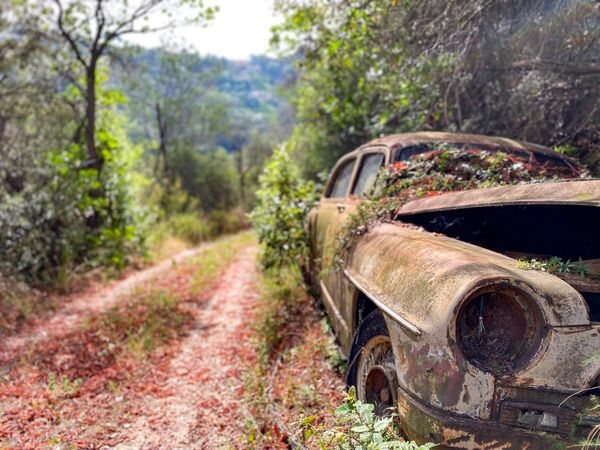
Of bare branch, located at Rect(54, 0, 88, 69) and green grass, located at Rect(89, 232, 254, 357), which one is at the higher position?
bare branch, located at Rect(54, 0, 88, 69)

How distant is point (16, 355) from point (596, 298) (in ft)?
16.7

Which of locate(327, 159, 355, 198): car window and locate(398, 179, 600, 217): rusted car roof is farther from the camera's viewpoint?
locate(327, 159, 355, 198): car window

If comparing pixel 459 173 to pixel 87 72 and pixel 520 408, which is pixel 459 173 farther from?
pixel 87 72

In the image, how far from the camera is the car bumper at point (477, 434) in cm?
161

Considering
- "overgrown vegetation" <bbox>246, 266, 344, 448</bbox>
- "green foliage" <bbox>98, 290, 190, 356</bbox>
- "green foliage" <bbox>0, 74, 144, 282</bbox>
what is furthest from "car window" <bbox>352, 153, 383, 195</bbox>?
"green foliage" <bbox>0, 74, 144, 282</bbox>

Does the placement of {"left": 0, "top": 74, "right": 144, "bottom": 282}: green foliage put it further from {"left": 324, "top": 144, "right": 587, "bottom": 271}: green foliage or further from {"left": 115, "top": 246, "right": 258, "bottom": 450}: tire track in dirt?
{"left": 324, "top": 144, "right": 587, "bottom": 271}: green foliage

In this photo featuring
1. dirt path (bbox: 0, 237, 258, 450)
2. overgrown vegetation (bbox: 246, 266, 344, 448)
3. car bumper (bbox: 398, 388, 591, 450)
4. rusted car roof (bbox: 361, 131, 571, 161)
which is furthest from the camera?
rusted car roof (bbox: 361, 131, 571, 161)

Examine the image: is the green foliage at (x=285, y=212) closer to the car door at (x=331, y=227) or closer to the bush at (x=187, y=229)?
the car door at (x=331, y=227)

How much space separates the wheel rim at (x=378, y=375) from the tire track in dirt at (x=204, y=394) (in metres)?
1.08

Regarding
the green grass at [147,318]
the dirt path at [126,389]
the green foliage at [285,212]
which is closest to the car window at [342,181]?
the green foliage at [285,212]

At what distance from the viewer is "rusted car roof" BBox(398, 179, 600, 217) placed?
1.81 meters

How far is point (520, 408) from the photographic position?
1.67m

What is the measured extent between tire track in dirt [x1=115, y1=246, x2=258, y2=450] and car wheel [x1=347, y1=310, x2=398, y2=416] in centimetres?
106

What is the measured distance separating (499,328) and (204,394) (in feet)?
9.42
